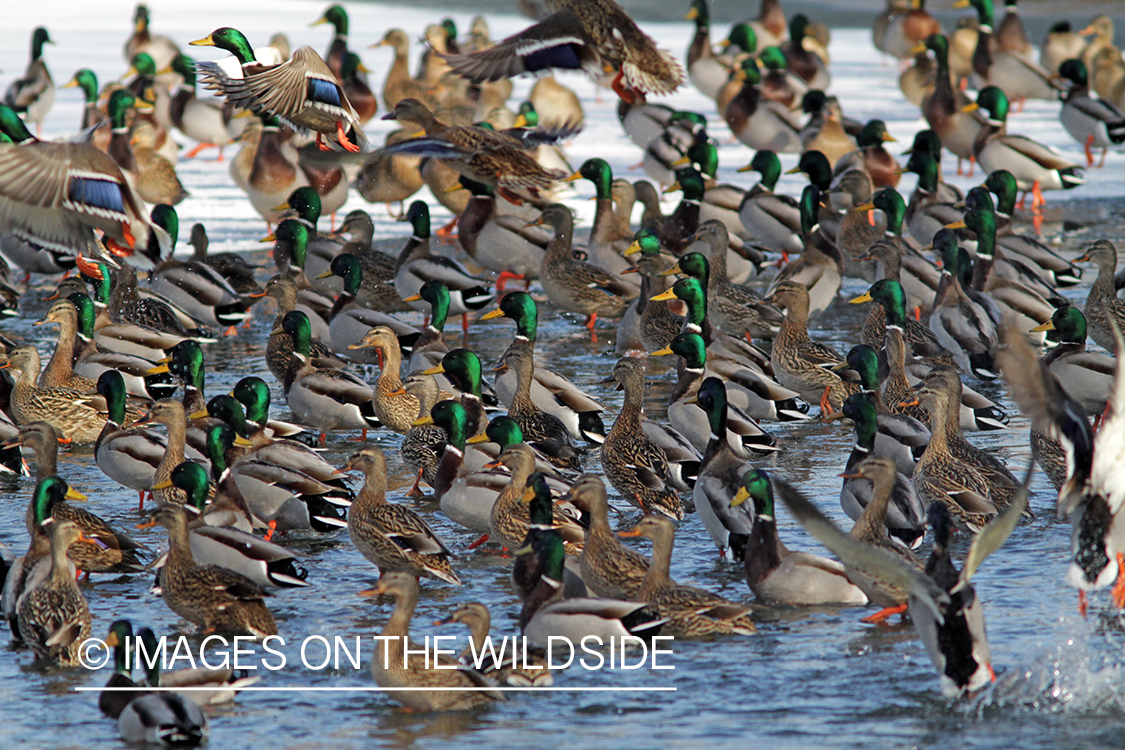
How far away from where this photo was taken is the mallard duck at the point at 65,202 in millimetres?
5789

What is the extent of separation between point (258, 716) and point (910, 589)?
2.02 m

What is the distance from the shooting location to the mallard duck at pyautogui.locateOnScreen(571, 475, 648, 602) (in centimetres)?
565

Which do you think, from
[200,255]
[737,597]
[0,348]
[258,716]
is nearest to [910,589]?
[737,597]

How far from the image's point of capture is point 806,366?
27.1 feet

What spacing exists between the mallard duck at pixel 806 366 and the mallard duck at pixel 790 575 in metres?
2.63

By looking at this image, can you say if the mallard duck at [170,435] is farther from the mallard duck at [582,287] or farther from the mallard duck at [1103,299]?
the mallard duck at [1103,299]

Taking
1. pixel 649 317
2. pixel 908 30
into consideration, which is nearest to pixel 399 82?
pixel 908 30

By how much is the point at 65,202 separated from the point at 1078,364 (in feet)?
16.2

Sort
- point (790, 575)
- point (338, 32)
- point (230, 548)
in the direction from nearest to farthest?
point (790, 575) < point (230, 548) < point (338, 32)

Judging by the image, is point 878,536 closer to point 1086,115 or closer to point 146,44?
point 1086,115

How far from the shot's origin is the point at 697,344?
773cm

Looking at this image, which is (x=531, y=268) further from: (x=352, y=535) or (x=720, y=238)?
(x=352, y=535)

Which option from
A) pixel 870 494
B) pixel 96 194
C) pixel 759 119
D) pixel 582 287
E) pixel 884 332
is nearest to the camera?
pixel 96 194

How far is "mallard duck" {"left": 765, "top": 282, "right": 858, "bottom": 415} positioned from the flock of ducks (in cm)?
2
